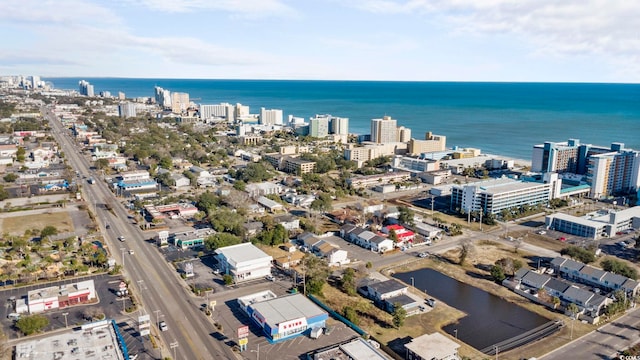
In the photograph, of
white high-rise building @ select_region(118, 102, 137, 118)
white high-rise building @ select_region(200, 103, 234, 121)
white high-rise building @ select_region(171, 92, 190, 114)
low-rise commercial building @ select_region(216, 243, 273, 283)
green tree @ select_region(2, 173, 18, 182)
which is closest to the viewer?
low-rise commercial building @ select_region(216, 243, 273, 283)

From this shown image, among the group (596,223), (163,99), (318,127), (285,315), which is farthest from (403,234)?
(163,99)

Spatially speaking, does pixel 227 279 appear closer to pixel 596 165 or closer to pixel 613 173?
pixel 596 165

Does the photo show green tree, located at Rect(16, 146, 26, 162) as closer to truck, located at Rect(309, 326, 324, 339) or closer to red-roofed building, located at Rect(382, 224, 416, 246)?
red-roofed building, located at Rect(382, 224, 416, 246)

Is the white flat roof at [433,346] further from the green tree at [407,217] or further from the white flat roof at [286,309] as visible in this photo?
the green tree at [407,217]

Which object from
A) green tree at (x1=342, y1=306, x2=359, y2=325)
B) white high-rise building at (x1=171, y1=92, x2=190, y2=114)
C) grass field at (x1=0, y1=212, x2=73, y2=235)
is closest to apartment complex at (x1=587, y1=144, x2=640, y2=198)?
green tree at (x1=342, y1=306, x2=359, y2=325)

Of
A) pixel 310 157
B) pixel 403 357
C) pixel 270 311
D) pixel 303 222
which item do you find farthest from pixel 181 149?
pixel 403 357

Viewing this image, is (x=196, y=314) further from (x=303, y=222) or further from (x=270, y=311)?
(x=303, y=222)

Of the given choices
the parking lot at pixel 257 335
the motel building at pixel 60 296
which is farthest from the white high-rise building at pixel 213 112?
the parking lot at pixel 257 335
